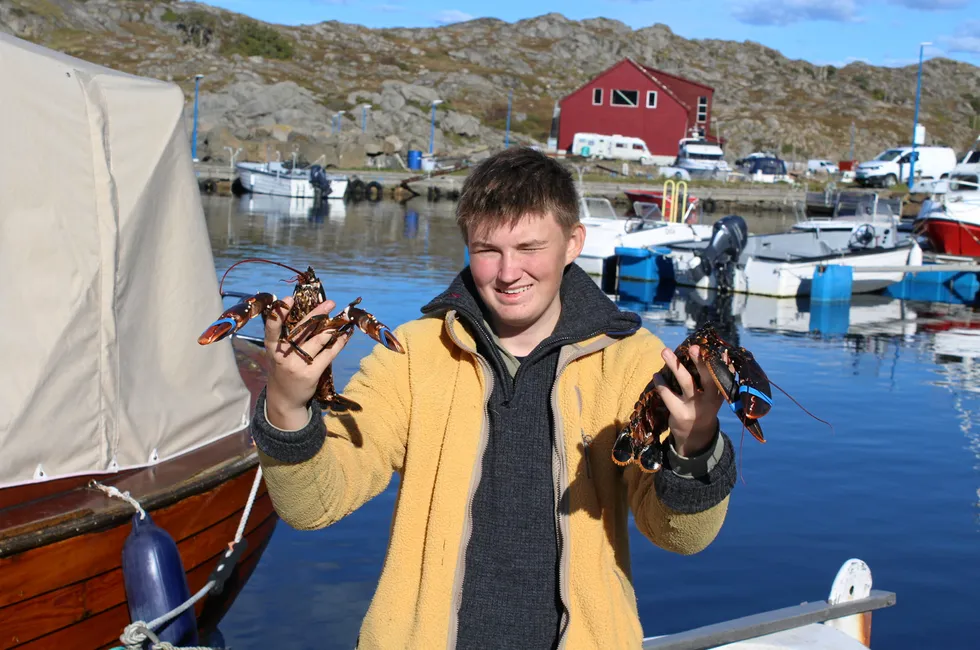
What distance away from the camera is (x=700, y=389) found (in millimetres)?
2549

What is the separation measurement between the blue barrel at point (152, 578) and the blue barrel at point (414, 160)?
5943 cm

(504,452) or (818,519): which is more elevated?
(504,452)

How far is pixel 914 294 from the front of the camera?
2800cm

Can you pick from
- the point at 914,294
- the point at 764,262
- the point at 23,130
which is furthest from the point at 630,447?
the point at 914,294

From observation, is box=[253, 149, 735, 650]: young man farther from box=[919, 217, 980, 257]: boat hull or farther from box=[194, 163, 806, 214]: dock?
box=[194, 163, 806, 214]: dock

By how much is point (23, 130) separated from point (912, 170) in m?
57.9

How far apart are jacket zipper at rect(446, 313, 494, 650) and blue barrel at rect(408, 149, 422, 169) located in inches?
2432

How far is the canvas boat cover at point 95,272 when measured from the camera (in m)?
5.11

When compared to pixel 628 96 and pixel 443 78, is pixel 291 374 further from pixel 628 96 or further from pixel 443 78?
pixel 443 78

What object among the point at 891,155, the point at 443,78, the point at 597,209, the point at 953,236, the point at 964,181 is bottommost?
the point at 953,236

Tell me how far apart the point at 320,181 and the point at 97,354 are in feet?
158

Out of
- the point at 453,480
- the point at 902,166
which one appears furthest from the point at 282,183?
the point at 453,480

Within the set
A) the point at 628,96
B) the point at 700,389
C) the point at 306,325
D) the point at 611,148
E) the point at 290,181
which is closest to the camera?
the point at 700,389

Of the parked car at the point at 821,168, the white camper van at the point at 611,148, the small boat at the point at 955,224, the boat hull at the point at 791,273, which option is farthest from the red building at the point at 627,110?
the boat hull at the point at 791,273
